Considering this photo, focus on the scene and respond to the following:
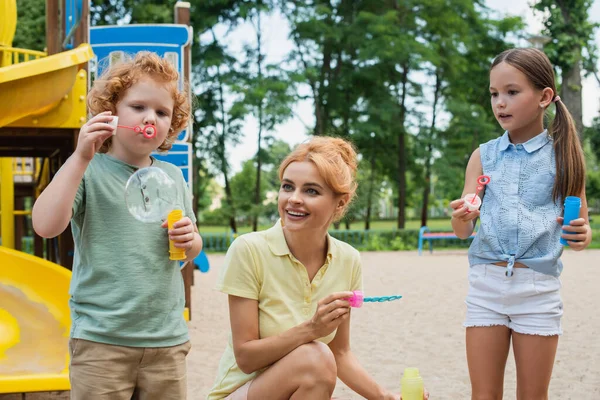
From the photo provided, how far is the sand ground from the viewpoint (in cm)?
502

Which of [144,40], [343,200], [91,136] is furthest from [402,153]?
[91,136]

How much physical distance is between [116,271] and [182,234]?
244 millimetres

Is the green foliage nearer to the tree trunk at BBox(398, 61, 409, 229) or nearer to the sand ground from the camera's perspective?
the tree trunk at BBox(398, 61, 409, 229)

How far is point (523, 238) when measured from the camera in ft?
8.89

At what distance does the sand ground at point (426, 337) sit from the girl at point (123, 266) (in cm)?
236

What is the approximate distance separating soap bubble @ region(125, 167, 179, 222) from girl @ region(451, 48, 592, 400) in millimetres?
1029

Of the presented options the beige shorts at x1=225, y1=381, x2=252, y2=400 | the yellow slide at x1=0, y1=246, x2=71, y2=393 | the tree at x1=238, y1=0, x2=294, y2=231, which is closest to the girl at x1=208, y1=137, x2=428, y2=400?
the beige shorts at x1=225, y1=381, x2=252, y2=400

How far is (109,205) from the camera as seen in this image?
2.35 metres

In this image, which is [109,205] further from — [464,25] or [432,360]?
[464,25]

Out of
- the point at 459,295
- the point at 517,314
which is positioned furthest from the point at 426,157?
the point at 517,314

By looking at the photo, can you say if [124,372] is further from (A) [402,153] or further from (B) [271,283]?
(A) [402,153]

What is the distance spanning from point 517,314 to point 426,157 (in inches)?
956

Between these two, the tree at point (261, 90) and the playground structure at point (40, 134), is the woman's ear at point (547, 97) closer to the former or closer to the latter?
the playground structure at point (40, 134)

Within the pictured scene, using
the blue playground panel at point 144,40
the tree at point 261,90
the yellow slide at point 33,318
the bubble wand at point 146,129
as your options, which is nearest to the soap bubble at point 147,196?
the bubble wand at point 146,129
